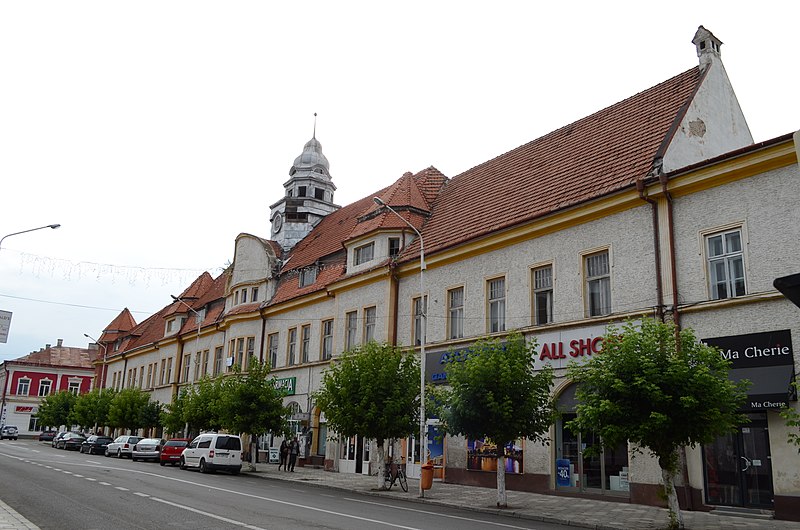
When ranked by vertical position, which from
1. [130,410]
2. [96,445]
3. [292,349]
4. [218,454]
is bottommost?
[96,445]

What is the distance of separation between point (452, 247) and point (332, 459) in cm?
1272

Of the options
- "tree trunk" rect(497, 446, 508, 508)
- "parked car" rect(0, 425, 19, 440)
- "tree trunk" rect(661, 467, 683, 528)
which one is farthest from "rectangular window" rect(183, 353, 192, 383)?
"tree trunk" rect(661, 467, 683, 528)

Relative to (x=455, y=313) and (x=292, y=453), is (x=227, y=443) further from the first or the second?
(x=455, y=313)

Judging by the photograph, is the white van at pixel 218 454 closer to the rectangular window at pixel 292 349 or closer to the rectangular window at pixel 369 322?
the rectangular window at pixel 292 349

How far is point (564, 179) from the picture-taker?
82.1ft

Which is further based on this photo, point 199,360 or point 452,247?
point 199,360

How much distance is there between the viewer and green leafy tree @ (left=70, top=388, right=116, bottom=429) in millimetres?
59156

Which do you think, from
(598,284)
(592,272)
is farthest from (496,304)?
(598,284)

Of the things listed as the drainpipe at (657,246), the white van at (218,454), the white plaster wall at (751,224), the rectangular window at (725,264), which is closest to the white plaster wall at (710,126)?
the drainpipe at (657,246)

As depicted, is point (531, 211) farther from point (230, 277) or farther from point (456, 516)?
point (230, 277)

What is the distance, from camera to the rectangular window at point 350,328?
33.1 meters

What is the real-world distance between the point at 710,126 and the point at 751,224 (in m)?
6.37

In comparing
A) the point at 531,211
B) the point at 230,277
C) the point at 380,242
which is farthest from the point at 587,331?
the point at 230,277

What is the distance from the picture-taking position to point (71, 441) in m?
54.7
